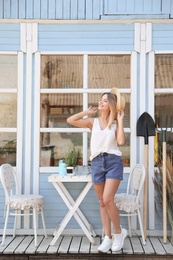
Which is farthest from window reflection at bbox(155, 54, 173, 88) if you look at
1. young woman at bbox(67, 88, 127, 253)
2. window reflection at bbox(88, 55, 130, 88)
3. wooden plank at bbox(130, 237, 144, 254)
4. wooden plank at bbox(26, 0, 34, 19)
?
wooden plank at bbox(130, 237, 144, 254)

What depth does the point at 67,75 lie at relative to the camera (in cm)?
456

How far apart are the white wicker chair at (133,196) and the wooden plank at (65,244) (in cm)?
69

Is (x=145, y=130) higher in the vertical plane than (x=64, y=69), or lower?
lower

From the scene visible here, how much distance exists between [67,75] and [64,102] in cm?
34

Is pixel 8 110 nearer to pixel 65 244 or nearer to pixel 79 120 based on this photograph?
pixel 79 120

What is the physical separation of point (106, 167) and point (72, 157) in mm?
873

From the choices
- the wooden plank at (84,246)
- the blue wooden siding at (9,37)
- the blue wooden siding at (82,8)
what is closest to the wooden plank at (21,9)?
the blue wooden siding at (82,8)

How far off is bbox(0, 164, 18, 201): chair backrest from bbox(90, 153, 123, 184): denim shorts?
105 centimetres

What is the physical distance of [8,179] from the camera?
4.19m

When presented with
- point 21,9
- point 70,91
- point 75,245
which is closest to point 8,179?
point 75,245

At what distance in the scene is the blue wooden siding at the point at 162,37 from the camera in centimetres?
446

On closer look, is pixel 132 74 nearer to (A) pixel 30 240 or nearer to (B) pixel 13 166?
(B) pixel 13 166

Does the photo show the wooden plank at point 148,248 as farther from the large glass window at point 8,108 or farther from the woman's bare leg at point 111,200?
the large glass window at point 8,108

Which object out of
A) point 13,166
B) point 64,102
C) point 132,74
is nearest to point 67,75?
point 64,102
